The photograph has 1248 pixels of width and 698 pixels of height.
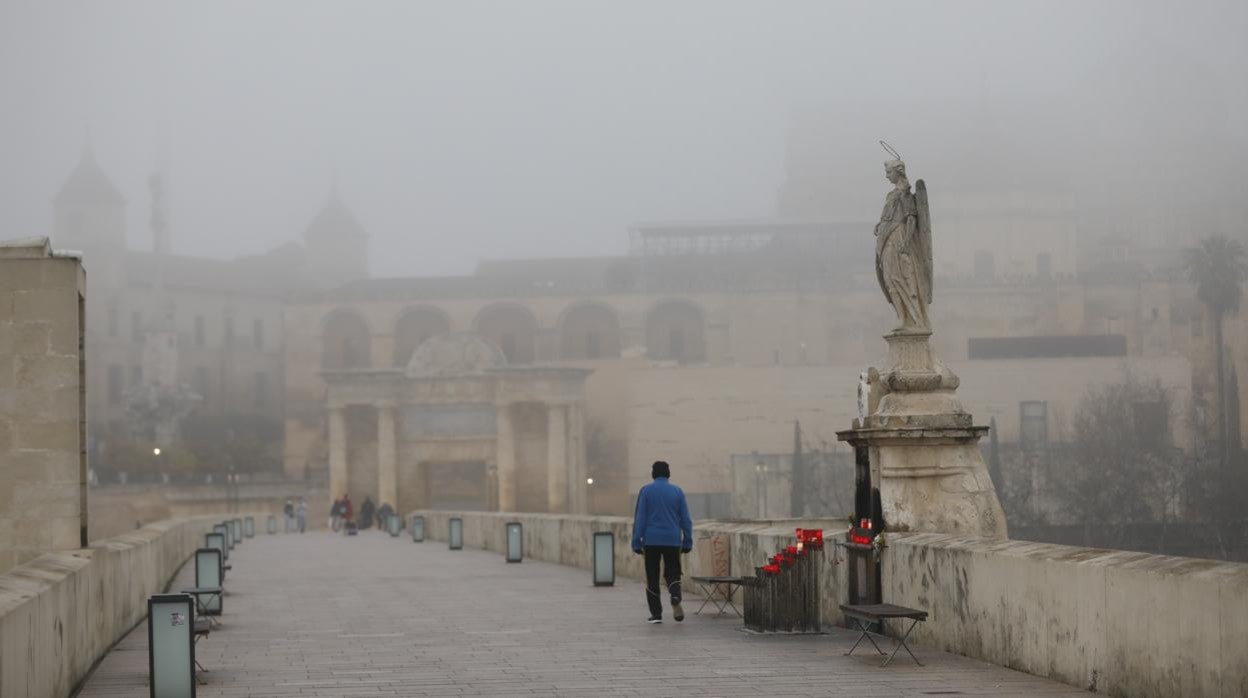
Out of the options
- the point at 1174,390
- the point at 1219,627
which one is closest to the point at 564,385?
the point at 1174,390

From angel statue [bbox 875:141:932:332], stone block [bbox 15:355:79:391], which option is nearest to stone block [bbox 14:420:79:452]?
stone block [bbox 15:355:79:391]

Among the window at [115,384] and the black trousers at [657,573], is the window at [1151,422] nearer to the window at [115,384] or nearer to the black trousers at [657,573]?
the black trousers at [657,573]

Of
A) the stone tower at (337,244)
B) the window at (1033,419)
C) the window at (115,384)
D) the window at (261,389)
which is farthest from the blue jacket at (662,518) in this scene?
the stone tower at (337,244)

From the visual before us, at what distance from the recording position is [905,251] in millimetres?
14711

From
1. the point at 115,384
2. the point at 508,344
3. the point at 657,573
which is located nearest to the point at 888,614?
the point at 657,573

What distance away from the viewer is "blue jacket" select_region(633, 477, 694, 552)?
50.2 feet

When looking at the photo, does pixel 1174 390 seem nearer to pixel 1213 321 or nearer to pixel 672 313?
pixel 1213 321

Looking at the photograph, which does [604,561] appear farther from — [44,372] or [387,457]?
[387,457]

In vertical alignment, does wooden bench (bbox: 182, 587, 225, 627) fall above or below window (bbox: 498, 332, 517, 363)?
below

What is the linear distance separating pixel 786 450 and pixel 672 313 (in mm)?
18762

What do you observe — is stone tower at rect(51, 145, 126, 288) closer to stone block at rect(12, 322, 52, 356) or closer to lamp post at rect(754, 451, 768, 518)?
lamp post at rect(754, 451, 768, 518)

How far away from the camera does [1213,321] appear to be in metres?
83.4

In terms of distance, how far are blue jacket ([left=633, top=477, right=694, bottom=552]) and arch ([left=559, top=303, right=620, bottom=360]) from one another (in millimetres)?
82755

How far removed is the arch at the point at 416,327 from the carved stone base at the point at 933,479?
8628 centimetres
